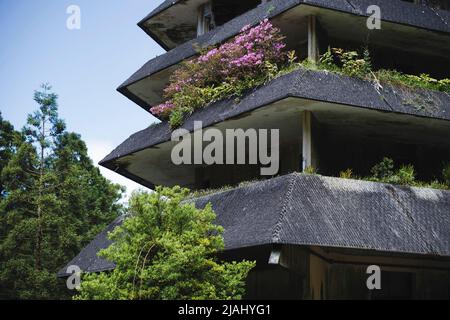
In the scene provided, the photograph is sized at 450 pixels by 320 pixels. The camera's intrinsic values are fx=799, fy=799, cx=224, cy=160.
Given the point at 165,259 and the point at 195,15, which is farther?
the point at 195,15

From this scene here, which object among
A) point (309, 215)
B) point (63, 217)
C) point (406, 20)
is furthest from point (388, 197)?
point (63, 217)

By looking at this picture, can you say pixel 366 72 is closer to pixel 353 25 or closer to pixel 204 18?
pixel 353 25

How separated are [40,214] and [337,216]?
15840mm

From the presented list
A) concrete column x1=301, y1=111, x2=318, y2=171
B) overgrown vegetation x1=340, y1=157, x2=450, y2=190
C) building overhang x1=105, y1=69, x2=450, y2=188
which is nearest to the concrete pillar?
building overhang x1=105, y1=69, x2=450, y2=188

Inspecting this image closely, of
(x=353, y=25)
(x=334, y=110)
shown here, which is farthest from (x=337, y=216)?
(x=353, y=25)

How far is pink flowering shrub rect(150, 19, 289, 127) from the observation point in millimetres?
17625

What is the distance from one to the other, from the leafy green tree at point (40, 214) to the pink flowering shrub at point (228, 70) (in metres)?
10.3

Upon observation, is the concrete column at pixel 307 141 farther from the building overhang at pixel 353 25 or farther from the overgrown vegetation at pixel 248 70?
the building overhang at pixel 353 25

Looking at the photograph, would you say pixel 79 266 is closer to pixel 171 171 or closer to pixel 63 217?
pixel 171 171

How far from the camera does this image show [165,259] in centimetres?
1378

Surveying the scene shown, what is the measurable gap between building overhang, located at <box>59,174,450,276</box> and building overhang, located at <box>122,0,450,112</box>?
159 inches
